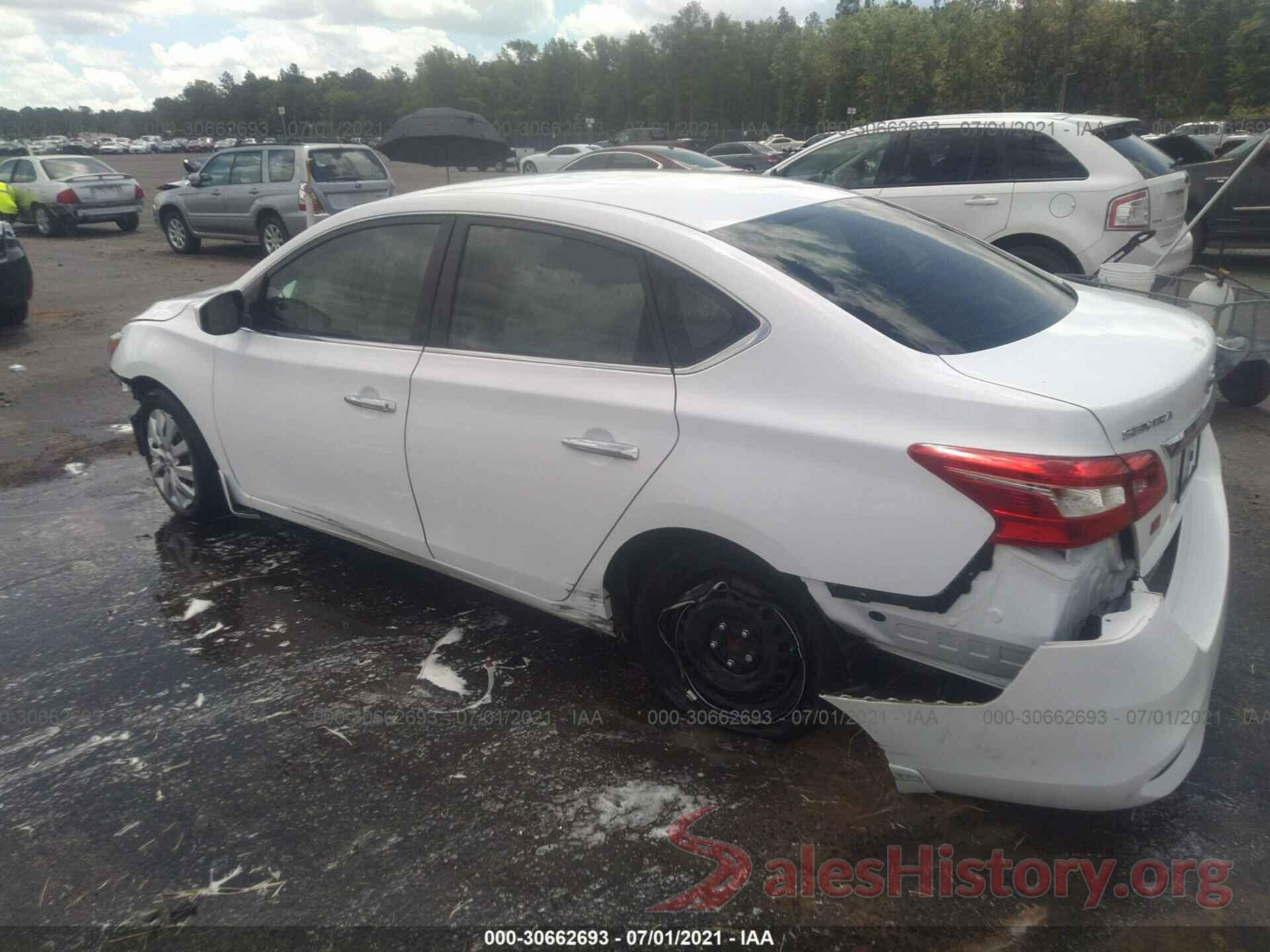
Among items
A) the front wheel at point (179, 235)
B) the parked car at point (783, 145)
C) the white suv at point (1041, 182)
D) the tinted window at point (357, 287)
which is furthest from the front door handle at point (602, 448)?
the parked car at point (783, 145)

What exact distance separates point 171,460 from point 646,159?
38.1ft

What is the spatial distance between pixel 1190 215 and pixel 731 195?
11.4m

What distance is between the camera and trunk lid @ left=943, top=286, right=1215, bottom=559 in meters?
2.35

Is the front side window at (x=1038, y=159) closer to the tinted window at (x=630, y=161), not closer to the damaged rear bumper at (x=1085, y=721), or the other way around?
the damaged rear bumper at (x=1085, y=721)

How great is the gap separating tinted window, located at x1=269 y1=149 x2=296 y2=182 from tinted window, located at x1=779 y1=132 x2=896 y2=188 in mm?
8405

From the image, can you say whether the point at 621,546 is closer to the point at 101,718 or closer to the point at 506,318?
the point at 506,318

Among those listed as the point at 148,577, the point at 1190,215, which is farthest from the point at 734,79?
the point at 148,577

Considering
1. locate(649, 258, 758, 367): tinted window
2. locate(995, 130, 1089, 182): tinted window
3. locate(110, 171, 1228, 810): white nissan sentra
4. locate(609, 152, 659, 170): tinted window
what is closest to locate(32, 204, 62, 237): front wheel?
locate(609, 152, 659, 170): tinted window

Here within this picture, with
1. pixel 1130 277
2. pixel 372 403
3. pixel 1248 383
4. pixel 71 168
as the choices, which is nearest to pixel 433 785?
pixel 372 403

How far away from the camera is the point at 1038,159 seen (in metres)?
7.56

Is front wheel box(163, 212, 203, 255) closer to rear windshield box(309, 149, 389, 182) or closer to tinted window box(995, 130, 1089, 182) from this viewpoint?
Answer: rear windshield box(309, 149, 389, 182)

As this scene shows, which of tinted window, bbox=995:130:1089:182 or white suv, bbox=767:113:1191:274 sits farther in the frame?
tinted window, bbox=995:130:1089:182

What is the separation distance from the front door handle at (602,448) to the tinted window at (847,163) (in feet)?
20.0

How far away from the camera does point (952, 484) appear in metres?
2.31
